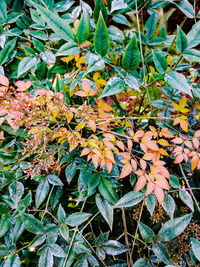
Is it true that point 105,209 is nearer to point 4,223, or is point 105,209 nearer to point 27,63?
point 4,223

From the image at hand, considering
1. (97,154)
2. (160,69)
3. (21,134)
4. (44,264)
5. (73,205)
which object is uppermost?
(160,69)

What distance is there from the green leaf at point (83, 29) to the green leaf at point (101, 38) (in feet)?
0.24

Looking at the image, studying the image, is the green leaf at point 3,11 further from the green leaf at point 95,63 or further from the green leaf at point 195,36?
the green leaf at point 195,36

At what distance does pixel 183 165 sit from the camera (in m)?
1.13

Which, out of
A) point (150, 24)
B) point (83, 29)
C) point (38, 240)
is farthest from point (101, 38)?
point (38, 240)

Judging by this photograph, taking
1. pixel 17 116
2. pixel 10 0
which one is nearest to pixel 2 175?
pixel 17 116

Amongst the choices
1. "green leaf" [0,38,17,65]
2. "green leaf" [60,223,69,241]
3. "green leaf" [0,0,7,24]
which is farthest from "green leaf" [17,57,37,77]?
"green leaf" [60,223,69,241]

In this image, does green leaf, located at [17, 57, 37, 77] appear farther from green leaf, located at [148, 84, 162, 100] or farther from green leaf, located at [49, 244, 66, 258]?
green leaf, located at [49, 244, 66, 258]

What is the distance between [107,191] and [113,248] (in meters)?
0.25

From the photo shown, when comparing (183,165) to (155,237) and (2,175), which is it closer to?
(155,237)

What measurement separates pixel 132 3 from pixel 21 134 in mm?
906

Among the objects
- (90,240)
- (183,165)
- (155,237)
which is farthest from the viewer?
(183,165)

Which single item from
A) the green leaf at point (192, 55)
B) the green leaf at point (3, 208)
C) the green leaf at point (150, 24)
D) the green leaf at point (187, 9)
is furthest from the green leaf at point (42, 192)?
the green leaf at point (187, 9)

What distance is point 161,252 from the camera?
0.80 meters
